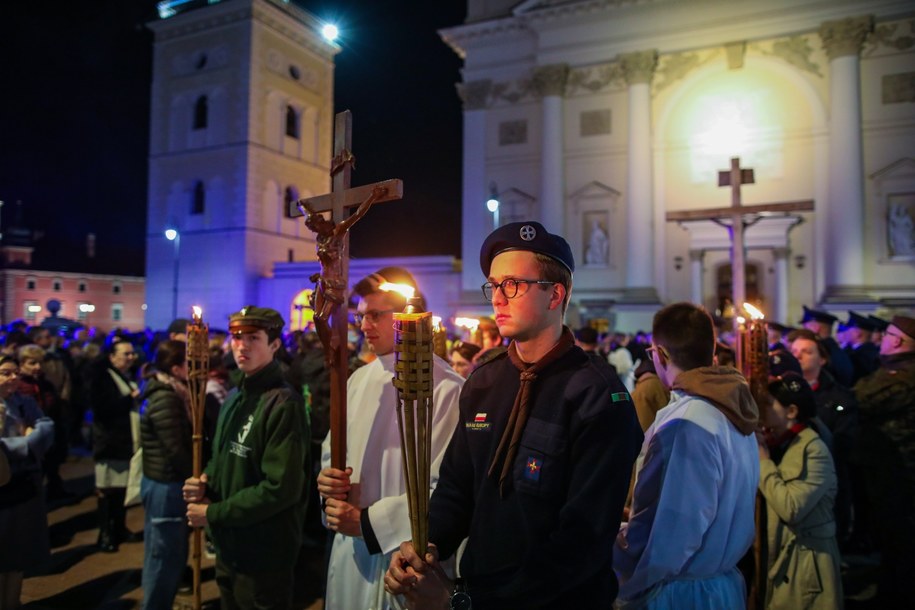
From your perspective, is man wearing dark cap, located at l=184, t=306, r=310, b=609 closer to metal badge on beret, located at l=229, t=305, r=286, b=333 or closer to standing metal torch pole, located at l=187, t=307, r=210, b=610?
metal badge on beret, located at l=229, t=305, r=286, b=333

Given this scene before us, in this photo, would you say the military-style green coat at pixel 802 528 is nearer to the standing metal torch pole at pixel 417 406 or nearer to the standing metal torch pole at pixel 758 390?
the standing metal torch pole at pixel 758 390

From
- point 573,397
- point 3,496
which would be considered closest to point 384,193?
point 573,397

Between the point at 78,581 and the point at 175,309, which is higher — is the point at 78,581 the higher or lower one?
the lower one

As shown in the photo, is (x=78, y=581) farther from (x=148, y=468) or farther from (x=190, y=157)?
(x=190, y=157)

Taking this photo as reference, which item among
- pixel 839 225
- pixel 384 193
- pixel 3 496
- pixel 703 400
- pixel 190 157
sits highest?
pixel 190 157

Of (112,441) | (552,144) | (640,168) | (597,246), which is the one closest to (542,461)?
(112,441)

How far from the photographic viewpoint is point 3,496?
428 centimetres

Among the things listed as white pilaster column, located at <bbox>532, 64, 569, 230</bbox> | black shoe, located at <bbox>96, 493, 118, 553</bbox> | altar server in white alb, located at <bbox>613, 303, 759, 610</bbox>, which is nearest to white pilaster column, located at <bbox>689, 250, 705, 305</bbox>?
white pilaster column, located at <bbox>532, 64, 569, 230</bbox>

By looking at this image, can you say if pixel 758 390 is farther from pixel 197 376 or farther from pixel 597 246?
pixel 597 246

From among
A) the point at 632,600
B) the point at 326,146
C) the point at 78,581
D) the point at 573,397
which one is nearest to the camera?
the point at 573,397

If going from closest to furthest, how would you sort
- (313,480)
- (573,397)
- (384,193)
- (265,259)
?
1. (573,397)
2. (384,193)
3. (313,480)
4. (265,259)

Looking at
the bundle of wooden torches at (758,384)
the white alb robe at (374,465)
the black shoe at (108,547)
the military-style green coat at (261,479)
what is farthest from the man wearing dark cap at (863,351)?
the black shoe at (108,547)

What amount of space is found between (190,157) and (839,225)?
30.8 meters

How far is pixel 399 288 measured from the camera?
320 centimetres
